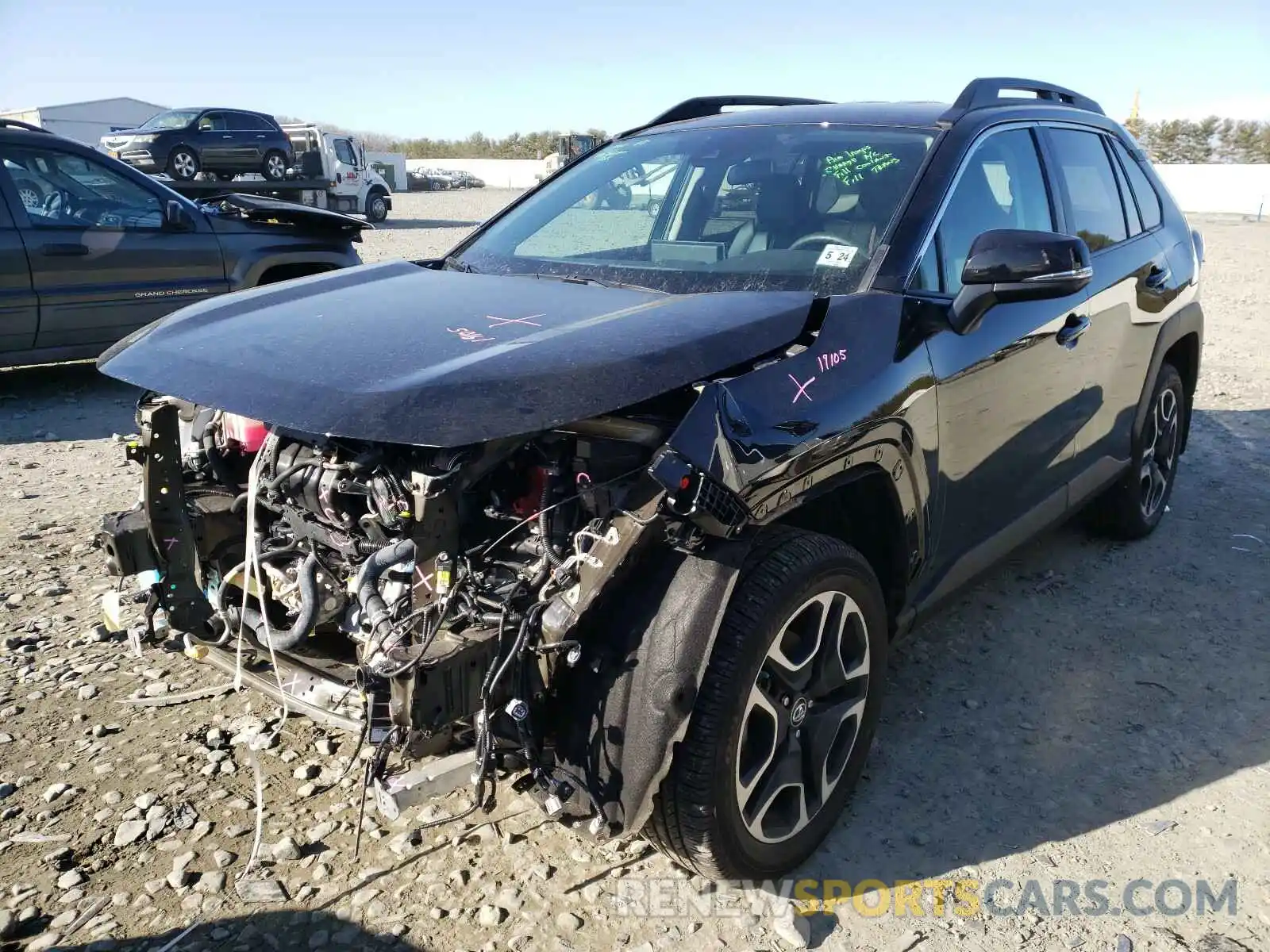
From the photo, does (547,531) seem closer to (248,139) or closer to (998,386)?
(998,386)

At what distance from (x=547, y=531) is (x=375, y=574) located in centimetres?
43

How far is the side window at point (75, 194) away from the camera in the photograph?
677 cm

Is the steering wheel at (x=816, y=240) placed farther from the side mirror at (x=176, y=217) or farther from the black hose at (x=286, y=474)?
the side mirror at (x=176, y=217)

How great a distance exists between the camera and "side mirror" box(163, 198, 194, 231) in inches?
287

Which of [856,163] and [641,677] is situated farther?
[856,163]

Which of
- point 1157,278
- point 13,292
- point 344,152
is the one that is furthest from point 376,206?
point 1157,278

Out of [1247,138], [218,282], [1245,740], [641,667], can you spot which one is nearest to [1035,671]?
[1245,740]

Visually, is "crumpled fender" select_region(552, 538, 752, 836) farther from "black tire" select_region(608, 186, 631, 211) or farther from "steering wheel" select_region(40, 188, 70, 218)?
"steering wheel" select_region(40, 188, 70, 218)

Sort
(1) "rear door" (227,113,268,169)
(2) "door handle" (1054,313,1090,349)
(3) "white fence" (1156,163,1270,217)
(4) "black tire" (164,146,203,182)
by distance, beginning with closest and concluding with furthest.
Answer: (2) "door handle" (1054,313,1090,349) → (4) "black tire" (164,146,203,182) → (1) "rear door" (227,113,268,169) → (3) "white fence" (1156,163,1270,217)

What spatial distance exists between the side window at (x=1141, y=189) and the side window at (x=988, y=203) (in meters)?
1.04

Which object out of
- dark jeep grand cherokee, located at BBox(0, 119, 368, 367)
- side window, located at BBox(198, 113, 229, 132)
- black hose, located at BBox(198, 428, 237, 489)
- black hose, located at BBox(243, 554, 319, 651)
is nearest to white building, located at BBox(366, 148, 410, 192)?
side window, located at BBox(198, 113, 229, 132)

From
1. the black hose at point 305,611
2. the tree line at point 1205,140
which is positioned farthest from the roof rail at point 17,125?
the tree line at point 1205,140

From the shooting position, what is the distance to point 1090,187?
403 cm

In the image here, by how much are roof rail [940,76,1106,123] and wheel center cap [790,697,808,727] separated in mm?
1968
